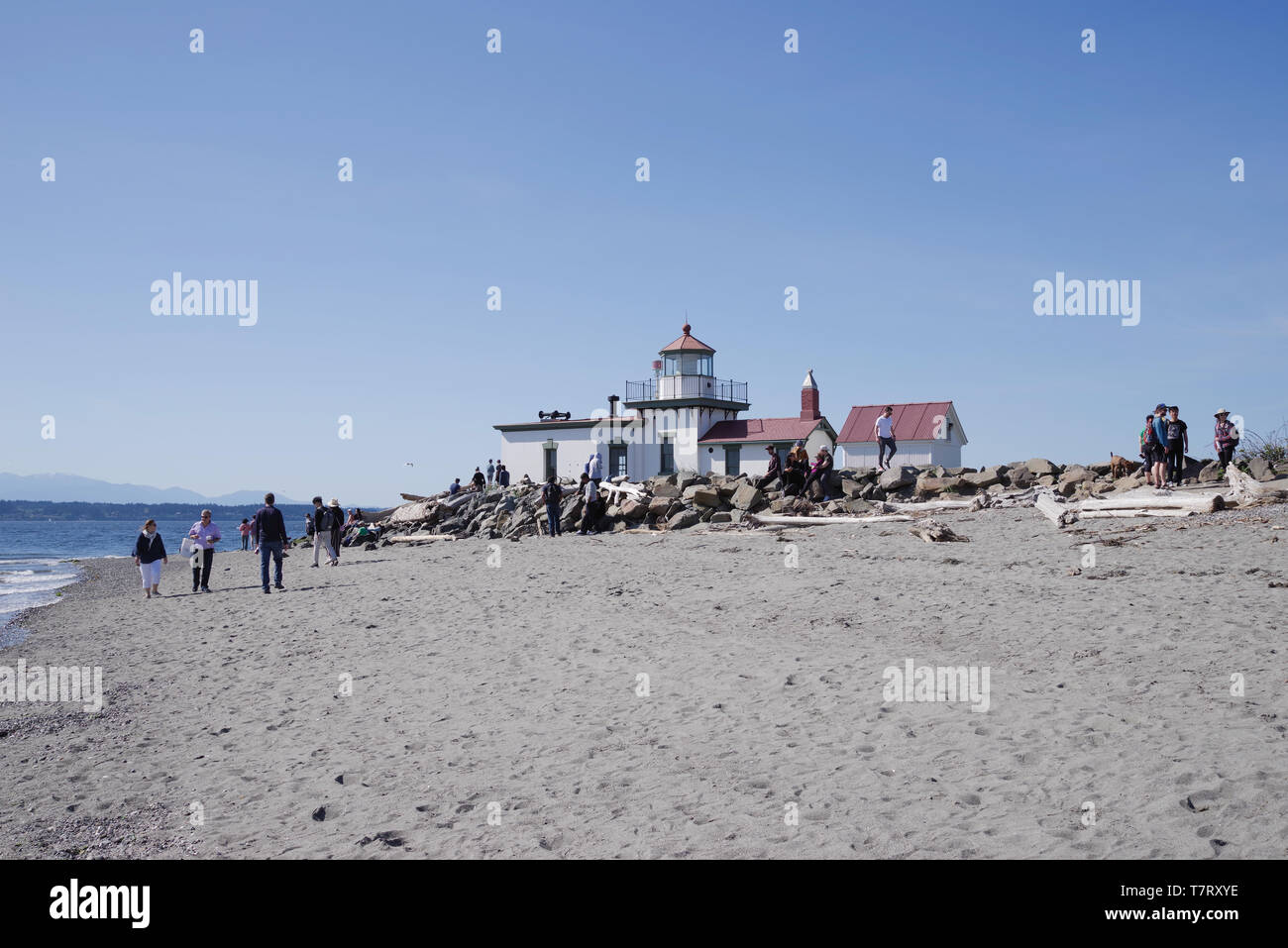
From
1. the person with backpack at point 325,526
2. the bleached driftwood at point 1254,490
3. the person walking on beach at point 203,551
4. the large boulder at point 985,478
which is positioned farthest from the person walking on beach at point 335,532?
the bleached driftwood at point 1254,490

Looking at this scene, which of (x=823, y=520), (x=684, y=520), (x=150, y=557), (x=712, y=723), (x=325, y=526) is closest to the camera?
(x=712, y=723)

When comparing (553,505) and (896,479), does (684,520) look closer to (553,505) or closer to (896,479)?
(553,505)

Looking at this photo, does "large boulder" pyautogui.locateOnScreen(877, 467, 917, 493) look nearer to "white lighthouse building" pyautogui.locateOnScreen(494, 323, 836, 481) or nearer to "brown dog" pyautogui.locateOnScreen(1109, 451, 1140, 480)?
"brown dog" pyautogui.locateOnScreen(1109, 451, 1140, 480)

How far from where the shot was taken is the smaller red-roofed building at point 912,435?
129 feet

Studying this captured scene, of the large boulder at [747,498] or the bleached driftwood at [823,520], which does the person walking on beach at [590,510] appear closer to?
the large boulder at [747,498]

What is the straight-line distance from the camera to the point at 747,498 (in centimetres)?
2475

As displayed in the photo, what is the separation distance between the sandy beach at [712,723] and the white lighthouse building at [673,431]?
97.4ft

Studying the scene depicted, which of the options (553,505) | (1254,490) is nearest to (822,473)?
(553,505)

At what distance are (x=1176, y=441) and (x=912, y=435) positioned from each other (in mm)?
19636

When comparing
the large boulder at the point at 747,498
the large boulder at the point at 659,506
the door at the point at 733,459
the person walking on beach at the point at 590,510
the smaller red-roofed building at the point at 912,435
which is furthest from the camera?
the door at the point at 733,459

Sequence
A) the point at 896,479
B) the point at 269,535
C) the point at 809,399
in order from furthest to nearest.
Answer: the point at 809,399
the point at 896,479
the point at 269,535

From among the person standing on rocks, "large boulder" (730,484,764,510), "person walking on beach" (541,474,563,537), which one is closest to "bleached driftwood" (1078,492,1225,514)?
the person standing on rocks

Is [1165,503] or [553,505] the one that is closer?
[1165,503]
